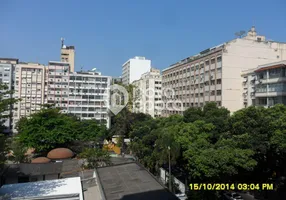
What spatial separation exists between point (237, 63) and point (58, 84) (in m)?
39.6

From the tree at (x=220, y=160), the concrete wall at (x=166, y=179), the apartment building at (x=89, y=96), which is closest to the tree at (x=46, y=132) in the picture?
the concrete wall at (x=166, y=179)

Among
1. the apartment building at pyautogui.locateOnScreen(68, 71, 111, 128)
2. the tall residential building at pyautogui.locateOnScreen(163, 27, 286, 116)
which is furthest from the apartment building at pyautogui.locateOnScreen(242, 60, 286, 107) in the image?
the apartment building at pyautogui.locateOnScreen(68, 71, 111, 128)

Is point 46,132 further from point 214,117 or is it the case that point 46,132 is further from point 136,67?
point 136,67

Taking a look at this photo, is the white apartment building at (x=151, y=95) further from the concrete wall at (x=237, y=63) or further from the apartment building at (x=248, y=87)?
the apartment building at (x=248, y=87)

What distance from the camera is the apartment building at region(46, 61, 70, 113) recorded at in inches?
2367

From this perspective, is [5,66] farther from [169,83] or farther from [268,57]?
[268,57]

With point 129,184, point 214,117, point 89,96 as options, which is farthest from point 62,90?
point 129,184

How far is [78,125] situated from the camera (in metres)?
38.2

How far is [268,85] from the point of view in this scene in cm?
3067

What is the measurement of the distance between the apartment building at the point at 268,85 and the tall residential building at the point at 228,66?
9.29 ft

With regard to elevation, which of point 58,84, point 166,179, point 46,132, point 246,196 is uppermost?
point 58,84

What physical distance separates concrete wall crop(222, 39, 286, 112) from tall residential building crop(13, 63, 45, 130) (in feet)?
131

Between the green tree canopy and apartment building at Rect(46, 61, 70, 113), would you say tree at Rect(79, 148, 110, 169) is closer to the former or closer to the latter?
the green tree canopy

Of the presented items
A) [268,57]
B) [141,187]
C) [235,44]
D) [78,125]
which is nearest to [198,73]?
[235,44]
